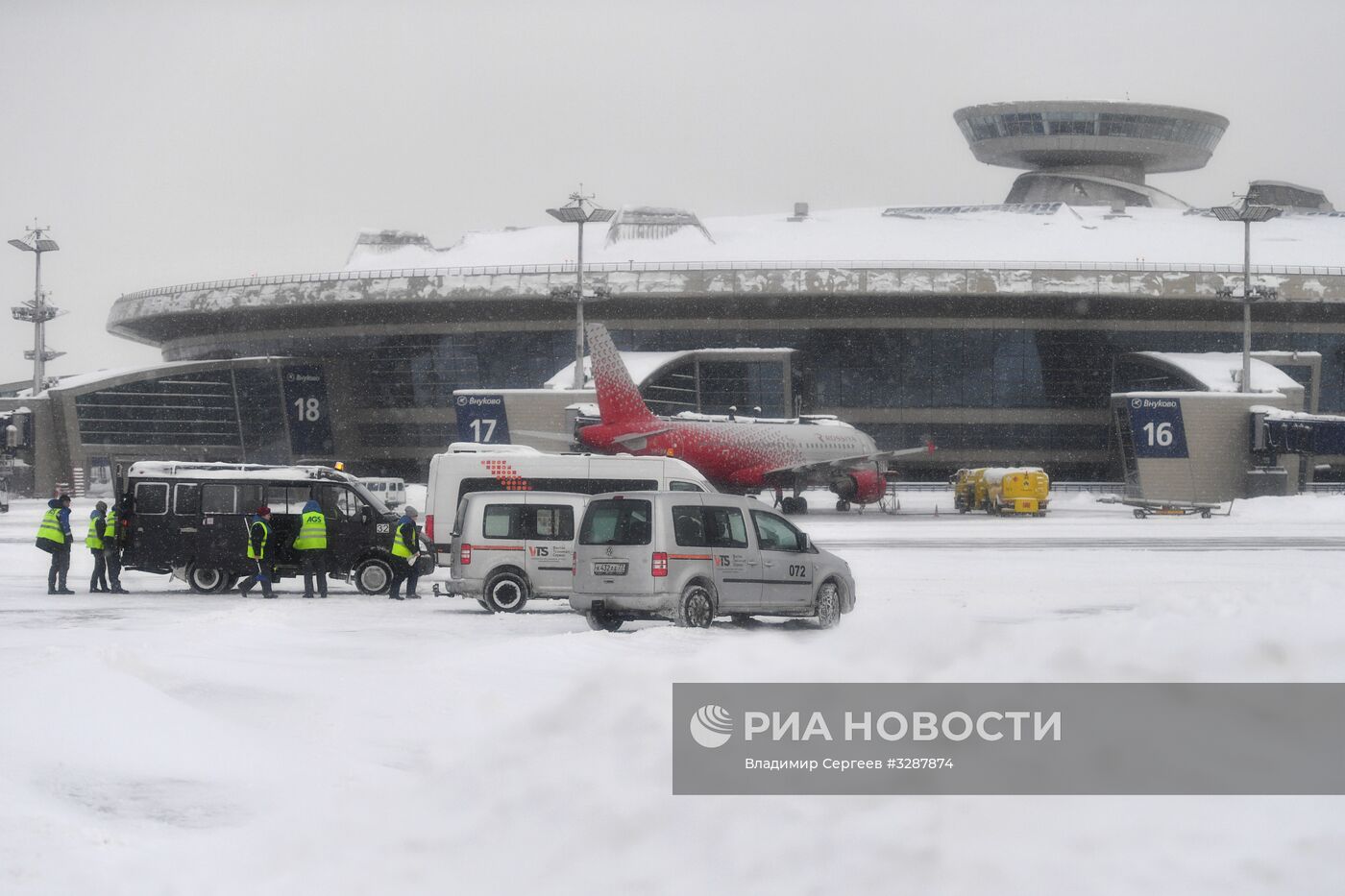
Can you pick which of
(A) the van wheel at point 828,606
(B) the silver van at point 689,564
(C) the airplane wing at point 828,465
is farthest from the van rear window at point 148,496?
(C) the airplane wing at point 828,465

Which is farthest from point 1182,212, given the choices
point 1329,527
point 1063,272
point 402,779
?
point 402,779

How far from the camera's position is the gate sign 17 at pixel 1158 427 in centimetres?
7450

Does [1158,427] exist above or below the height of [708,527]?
above

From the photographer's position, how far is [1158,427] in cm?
7500

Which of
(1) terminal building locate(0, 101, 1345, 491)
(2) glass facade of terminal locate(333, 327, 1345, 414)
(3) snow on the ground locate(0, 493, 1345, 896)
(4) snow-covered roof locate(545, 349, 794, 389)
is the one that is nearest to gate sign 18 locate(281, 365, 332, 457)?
(1) terminal building locate(0, 101, 1345, 491)

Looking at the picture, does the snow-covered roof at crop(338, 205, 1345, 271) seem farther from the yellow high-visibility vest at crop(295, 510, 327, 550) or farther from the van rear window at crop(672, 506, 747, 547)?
the van rear window at crop(672, 506, 747, 547)

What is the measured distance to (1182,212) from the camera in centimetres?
11056

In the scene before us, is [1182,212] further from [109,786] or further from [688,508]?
[109,786]

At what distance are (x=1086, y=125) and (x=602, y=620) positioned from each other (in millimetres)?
107254

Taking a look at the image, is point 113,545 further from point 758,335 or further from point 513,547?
point 758,335

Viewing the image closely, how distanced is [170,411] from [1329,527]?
69.1 metres

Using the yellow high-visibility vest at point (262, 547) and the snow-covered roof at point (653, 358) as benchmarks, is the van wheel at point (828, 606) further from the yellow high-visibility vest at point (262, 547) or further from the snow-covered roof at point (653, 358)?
the snow-covered roof at point (653, 358)

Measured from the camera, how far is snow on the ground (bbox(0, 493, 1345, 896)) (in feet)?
25.4

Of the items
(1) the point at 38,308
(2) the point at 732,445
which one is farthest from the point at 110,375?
(2) the point at 732,445
